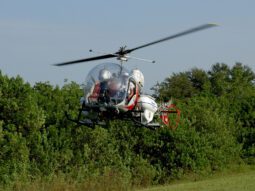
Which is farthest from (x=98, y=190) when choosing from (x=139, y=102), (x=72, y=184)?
(x=139, y=102)

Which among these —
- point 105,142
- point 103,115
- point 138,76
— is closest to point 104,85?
point 103,115

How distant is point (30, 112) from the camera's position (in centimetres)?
2769

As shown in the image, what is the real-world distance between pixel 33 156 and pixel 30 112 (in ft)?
6.84

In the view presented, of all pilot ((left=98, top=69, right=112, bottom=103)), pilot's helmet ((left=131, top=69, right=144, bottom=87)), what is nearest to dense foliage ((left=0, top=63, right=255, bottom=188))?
pilot's helmet ((left=131, top=69, right=144, bottom=87))

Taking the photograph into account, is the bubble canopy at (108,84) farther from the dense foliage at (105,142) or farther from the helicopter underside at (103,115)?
the dense foliage at (105,142)

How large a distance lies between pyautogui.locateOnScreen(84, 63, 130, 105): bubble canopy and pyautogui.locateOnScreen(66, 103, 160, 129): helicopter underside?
0.17m

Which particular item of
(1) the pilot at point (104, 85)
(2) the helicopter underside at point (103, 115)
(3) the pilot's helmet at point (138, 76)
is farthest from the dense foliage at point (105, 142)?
(1) the pilot at point (104, 85)

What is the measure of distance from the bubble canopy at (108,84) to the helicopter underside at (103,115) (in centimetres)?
17

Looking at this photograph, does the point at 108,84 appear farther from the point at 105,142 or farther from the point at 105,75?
the point at 105,142

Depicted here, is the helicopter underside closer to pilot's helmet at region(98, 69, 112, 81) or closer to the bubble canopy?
the bubble canopy

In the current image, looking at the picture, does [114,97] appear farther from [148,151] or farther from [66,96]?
[148,151]

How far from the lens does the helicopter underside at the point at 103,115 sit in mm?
14156

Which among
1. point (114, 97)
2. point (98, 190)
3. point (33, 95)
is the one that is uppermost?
point (33, 95)

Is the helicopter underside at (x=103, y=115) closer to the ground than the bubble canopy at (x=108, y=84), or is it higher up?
closer to the ground
